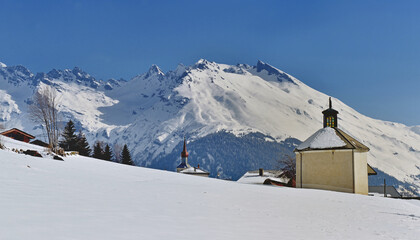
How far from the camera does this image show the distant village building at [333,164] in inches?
1287

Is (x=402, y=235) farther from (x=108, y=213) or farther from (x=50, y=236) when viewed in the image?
(x=50, y=236)

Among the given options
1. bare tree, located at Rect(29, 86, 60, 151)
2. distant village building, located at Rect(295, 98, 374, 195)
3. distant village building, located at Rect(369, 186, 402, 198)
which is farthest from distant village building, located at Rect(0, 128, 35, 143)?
distant village building, located at Rect(369, 186, 402, 198)

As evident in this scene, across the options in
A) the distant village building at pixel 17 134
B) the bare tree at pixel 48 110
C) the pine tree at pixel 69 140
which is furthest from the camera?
the pine tree at pixel 69 140

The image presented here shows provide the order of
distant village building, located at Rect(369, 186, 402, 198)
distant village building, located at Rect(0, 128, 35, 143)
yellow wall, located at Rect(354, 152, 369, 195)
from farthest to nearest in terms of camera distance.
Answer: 1. distant village building, located at Rect(369, 186, 402, 198)
2. distant village building, located at Rect(0, 128, 35, 143)
3. yellow wall, located at Rect(354, 152, 369, 195)

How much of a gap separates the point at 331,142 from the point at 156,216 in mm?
25154

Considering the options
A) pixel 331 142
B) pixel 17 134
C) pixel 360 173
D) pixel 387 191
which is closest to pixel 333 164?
pixel 331 142

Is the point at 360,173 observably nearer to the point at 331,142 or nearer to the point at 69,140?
the point at 331,142

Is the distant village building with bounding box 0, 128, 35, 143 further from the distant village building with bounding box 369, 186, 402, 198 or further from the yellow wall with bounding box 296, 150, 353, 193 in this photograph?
the distant village building with bounding box 369, 186, 402, 198

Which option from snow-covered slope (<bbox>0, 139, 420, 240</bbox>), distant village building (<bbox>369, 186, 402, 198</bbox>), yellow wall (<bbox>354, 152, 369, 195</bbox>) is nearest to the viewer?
snow-covered slope (<bbox>0, 139, 420, 240</bbox>)

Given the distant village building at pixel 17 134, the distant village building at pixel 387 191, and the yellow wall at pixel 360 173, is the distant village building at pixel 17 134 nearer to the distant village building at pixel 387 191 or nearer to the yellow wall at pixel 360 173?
the yellow wall at pixel 360 173

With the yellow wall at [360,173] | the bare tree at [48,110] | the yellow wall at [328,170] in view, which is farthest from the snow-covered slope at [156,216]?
the bare tree at [48,110]

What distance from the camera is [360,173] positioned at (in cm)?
3328

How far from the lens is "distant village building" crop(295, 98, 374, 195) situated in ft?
107

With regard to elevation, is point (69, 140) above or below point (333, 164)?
above
